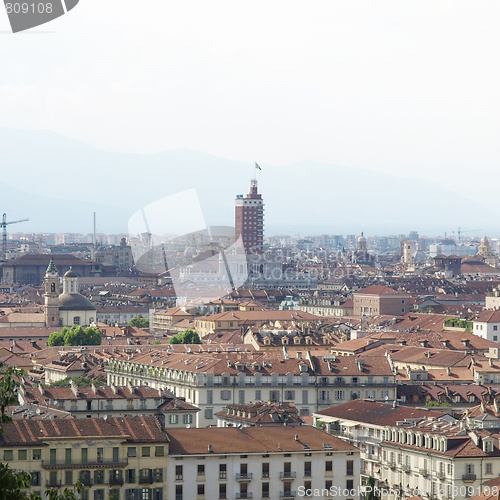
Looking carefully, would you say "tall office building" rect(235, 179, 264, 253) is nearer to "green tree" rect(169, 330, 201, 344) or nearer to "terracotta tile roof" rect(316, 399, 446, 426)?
"green tree" rect(169, 330, 201, 344)

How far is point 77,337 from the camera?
2867 inches

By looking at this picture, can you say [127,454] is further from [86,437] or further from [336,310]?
[336,310]

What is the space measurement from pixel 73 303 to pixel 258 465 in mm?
57868

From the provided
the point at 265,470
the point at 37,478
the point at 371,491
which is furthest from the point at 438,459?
the point at 37,478

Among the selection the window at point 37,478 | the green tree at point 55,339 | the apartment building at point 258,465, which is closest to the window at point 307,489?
the apartment building at point 258,465

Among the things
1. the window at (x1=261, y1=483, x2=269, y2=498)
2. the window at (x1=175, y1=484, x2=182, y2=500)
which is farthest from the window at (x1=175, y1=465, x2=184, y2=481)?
the window at (x1=261, y1=483, x2=269, y2=498)

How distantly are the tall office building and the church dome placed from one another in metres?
84.8

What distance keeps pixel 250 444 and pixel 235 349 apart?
29254 mm

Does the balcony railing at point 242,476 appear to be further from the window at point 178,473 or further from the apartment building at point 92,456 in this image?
the apartment building at point 92,456

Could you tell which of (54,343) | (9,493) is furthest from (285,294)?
(9,493)

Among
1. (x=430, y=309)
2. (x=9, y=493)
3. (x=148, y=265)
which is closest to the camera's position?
(x=9, y=493)

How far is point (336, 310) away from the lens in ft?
347

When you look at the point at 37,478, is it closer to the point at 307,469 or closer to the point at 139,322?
Result: the point at 307,469

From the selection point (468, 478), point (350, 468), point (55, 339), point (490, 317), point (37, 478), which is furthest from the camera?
point (55, 339)
